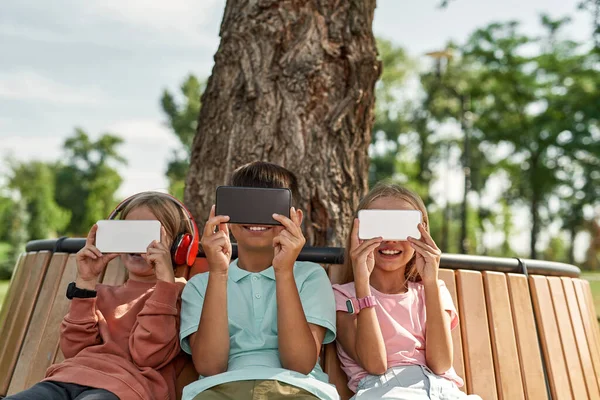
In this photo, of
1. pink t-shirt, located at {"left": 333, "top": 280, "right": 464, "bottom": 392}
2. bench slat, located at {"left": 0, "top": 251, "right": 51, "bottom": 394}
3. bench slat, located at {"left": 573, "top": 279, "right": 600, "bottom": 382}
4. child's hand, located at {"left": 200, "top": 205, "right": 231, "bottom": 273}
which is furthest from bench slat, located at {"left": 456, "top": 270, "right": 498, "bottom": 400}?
bench slat, located at {"left": 0, "top": 251, "right": 51, "bottom": 394}

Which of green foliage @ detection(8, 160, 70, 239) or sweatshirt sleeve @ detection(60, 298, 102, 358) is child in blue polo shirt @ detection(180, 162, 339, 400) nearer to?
sweatshirt sleeve @ detection(60, 298, 102, 358)

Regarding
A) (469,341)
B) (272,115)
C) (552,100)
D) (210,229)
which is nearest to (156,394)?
(210,229)

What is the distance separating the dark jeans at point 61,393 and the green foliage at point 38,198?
122 ft

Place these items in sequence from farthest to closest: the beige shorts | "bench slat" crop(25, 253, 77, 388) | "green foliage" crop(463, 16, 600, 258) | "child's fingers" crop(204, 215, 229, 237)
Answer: "green foliage" crop(463, 16, 600, 258), "bench slat" crop(25, 253, 77, 388), "child's fingers" crop(204, 215, 229, 237), the beige shorts

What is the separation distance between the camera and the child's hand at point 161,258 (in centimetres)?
260

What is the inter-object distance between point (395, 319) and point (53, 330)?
1.80 meters

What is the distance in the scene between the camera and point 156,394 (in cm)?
254

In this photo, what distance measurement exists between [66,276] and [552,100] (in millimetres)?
21241

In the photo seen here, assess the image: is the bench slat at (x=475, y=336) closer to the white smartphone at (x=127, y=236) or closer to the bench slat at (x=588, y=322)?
the bench slat at (x=588, y=322)

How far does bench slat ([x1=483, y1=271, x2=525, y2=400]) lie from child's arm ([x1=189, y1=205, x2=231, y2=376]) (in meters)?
1.40

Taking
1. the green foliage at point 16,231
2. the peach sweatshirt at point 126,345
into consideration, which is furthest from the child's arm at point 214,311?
the green foliage at point 16,231

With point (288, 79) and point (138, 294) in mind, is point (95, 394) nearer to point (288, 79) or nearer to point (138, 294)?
point (138, 294)

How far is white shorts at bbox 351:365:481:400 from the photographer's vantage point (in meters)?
2.45

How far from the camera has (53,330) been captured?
3.00 metres
